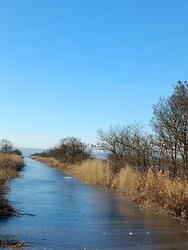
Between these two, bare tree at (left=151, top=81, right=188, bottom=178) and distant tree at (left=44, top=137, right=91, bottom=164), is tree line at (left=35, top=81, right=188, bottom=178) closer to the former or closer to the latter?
bare tree at (left=151, top=81, right=188, bottom=178)

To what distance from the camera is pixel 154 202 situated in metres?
17.1

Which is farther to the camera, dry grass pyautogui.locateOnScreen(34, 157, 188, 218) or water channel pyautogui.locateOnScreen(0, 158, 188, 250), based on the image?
dry grass pyautogui.locateOnScreen(34, 157, 188, 218)

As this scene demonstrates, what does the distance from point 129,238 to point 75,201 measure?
8.44 m

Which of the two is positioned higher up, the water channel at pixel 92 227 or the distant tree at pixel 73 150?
the distant tree at pixel 73 150

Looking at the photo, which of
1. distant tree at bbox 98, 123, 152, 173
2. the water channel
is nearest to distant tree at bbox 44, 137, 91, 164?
distant tree at bbox 98, 123, 152, 173

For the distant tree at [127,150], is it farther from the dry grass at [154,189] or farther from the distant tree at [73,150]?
the distant tree at [73,150]

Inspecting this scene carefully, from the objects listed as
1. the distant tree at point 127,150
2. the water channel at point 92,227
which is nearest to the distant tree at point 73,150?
the distant tree at point 127,150

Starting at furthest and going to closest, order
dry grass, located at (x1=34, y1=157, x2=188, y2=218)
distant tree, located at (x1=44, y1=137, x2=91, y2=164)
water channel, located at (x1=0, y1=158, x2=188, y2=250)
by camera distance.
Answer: distant tree, located at (x1=44, y1=137, x2=91, y2=164), dry grass, located at (x1=34, y1=157, x2=188, y2=218), water channel, located at (x1=0, y1=158, x2=188, y2=250)

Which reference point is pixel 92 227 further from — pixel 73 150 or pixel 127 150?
pixel 73 150

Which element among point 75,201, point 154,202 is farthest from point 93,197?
point 154,202

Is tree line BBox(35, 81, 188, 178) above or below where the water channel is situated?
above

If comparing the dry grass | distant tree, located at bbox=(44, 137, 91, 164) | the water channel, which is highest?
distant tree, located at bbox=(44, 137, 91, 164)

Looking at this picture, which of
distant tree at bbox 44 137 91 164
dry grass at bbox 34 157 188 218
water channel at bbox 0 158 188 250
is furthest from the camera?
distant tree at bbox 44 137 91 164

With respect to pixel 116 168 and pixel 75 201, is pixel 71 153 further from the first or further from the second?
pixel 75 201
